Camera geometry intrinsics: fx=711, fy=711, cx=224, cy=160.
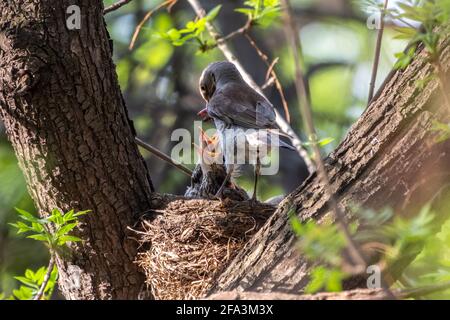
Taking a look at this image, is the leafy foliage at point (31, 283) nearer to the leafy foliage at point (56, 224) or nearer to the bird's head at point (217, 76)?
the leafy foliage at point (56, 224)

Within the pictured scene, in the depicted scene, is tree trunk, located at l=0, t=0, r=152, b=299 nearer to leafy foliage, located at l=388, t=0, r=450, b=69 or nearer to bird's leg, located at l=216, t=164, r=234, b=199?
bird's leg, located at l=216, t=164, r=234, b=199

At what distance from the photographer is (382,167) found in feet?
12.2

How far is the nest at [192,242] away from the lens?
4652 millimetres

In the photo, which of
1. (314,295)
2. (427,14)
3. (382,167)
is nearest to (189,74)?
(382,167)

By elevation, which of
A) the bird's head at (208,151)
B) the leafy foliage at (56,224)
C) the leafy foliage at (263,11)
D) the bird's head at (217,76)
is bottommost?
the leafy foliage at (56,224)

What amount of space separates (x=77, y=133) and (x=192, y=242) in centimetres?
114

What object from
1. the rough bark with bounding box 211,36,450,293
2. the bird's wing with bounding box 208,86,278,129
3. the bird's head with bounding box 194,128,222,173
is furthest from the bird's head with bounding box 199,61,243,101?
the rough bark with bounding box 211,36,450,293

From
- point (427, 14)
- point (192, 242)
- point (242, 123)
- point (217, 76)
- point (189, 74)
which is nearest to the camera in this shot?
point (427, 14)

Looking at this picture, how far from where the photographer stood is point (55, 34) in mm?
4137

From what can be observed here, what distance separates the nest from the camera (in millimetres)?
4652

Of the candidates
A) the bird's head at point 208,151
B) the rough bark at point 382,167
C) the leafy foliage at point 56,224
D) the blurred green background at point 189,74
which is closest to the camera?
the rough bark at point 382,167

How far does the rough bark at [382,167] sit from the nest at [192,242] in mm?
748

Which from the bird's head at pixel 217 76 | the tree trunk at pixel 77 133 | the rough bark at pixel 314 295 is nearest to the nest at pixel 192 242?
the tree trunk at pixel 77 133

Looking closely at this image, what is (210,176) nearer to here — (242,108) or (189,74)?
(242,108)
